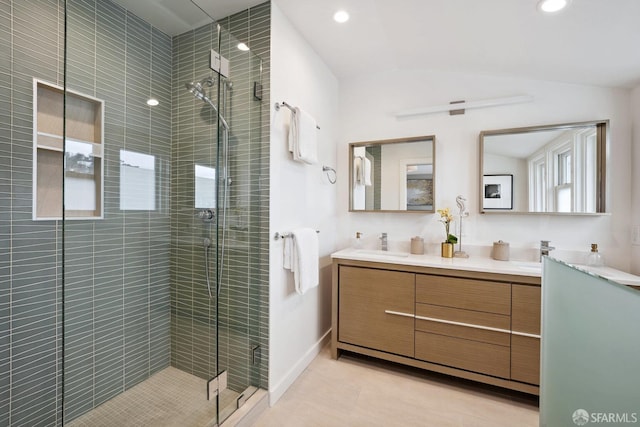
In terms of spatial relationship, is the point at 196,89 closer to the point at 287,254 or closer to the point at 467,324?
the point at 287,254

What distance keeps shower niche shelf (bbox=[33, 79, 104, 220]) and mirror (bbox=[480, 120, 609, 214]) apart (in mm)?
2536

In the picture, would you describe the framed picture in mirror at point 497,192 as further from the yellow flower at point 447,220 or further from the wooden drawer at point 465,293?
the wooden drawer at point 465,293

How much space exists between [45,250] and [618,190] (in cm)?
354

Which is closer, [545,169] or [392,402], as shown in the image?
[392,402]

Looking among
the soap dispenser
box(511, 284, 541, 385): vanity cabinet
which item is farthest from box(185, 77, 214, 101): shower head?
the soap dispenser

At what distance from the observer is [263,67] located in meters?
1.68

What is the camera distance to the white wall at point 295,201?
172 centimetres

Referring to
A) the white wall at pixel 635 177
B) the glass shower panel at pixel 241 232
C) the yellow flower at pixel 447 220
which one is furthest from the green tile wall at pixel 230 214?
the white wall at pixel 635 177

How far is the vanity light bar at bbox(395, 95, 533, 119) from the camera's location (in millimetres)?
2041

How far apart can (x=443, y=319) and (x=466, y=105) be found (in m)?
1.70

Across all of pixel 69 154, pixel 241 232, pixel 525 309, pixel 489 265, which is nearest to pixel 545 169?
pixel 489 265

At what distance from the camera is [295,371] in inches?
76.5

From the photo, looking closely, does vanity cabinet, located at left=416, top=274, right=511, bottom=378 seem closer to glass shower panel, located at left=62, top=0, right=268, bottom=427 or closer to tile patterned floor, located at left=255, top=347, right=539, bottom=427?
tile patterned floor, located at left=255, top=347, right=539, bottom=427

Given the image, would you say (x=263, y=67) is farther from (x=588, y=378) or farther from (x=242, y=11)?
(x=588, y=378)
